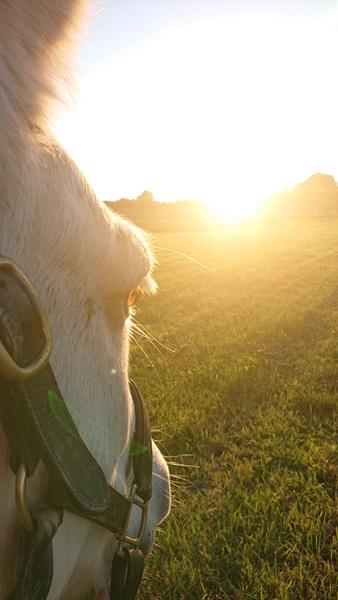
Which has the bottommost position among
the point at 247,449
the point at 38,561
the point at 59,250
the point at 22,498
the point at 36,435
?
the point at 247,449

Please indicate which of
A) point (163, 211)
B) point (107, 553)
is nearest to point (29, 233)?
point (107, 553)

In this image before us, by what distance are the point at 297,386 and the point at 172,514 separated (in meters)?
2.36

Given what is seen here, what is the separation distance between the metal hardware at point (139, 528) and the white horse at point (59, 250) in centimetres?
18

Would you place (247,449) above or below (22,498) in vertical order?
below

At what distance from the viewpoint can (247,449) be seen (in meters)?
3.61

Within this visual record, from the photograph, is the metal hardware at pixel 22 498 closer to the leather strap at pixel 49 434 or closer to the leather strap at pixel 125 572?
the leather strap at pixel 49 434

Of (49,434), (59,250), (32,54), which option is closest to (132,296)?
(59,250)

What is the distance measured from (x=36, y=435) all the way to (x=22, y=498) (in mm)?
116

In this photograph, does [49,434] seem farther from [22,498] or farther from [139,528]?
[139,528]

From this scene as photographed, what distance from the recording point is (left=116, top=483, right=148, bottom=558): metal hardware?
127 cm

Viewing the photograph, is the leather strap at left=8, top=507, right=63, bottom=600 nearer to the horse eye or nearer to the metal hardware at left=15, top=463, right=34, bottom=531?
the metal hardware at left=15, top=463, right=34, bottom=531

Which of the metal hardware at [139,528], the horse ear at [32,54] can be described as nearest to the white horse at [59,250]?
the horse ear at [32,54]

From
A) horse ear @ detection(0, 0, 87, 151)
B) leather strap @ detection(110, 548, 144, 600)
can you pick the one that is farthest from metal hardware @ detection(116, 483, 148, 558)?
horse ear @ detection(0, 0, 87, 151)

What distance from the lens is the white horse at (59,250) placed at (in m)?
0.79
